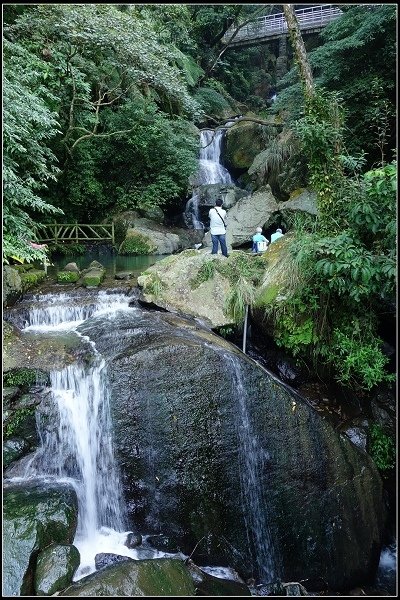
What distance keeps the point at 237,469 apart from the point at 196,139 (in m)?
15.9

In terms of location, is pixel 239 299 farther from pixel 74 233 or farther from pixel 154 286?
pixel 74 233

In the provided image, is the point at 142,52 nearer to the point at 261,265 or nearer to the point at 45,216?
the point at 45,216

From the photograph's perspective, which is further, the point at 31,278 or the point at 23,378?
the point at 31,278

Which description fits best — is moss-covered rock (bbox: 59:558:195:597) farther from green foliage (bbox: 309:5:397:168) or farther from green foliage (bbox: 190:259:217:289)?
green foliage (bbox: 309:5:397:168)

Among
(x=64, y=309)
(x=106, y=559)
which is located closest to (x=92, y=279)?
(x=64, y=309)

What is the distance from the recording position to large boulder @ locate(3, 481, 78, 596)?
3463 millimetres

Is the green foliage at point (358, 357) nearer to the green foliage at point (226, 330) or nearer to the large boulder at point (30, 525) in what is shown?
the green foliage at point (226, 330)

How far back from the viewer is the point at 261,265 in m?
7.73

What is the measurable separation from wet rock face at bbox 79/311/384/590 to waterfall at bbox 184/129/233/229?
1309cm

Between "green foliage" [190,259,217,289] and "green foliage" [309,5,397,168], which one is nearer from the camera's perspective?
"green foliage" [190,259,217,289]

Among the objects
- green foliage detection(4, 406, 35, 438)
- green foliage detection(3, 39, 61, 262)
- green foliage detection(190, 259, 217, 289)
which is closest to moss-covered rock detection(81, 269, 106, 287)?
green foliage detection(3, 39, 61, 262)

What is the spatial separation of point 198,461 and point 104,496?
3.88 feet

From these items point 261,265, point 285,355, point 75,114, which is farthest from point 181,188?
point 285,355

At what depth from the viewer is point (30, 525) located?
3.75 m
